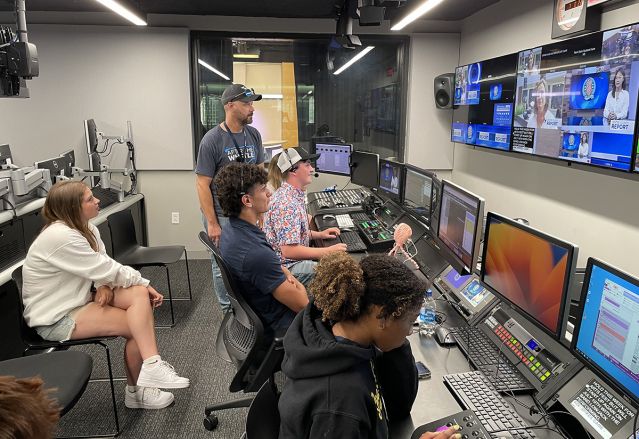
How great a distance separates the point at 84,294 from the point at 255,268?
1044 millimetres

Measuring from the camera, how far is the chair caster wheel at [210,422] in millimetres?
2350

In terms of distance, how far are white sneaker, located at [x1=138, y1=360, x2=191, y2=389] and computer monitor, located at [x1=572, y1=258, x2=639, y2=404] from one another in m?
1.99

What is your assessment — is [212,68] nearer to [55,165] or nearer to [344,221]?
[55,165]

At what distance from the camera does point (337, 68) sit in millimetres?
5258

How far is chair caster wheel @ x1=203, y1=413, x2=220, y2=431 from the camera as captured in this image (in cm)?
235

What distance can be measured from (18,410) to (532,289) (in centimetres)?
139

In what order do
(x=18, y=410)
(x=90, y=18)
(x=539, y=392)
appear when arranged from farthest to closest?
1. (x=90, y=18)
2. (x=539, y=392)
3. (x=18, y=410)

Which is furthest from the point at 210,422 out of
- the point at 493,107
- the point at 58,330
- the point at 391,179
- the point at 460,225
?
the point at 493,107

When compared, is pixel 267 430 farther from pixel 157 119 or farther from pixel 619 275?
pixel 157 119

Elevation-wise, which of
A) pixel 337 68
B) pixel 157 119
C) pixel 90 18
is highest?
pixel 90 18

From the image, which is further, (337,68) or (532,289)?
(337,68)

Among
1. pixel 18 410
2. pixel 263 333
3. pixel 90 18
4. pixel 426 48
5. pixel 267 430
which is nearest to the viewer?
pixel 18 410

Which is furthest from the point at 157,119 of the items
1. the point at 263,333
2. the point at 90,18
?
the point at 263,333

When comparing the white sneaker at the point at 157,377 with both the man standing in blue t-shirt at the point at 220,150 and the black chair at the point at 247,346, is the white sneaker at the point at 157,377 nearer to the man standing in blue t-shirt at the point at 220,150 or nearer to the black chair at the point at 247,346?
the black chair at the point at 247,346
